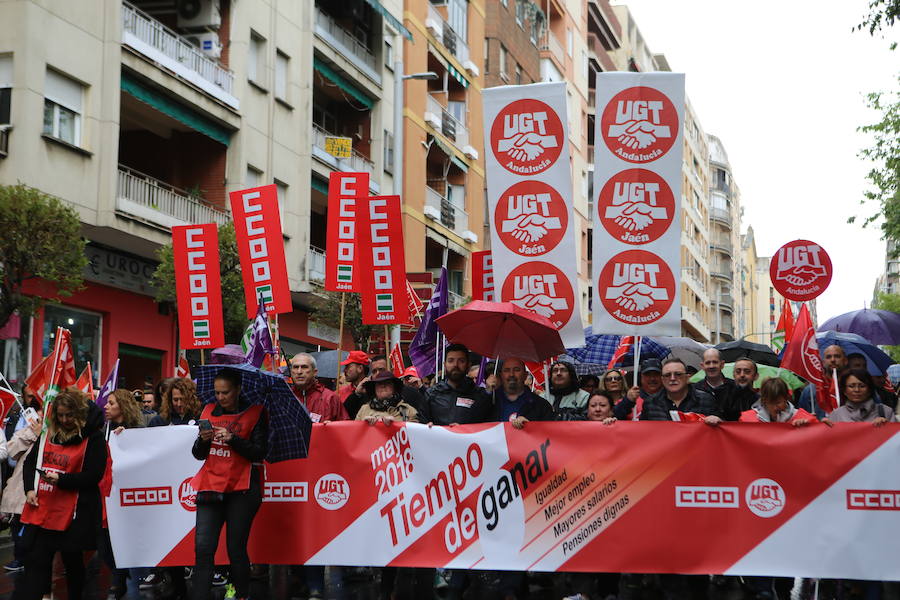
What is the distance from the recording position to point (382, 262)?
13609 mm

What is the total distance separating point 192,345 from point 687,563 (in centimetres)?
608

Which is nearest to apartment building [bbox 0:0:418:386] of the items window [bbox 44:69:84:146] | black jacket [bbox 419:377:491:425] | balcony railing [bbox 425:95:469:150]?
window [bbox 44:69:84:146]

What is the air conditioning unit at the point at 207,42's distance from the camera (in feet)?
89.4

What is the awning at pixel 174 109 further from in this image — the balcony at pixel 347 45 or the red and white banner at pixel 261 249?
the red and white banner at pixel 261 249

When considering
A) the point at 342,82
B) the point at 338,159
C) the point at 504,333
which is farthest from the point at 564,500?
the point at 342,82

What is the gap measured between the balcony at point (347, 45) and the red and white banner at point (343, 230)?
1972cm

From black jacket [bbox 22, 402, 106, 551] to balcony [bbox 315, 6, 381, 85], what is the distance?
79.8ft

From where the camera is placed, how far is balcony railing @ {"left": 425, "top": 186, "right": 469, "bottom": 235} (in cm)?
4047

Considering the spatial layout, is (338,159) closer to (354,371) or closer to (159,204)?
(159,204)

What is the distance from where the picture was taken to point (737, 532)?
9008 mm

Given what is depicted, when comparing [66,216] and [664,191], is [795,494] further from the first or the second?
[66,216]

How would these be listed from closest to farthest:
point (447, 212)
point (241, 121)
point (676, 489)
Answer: point (676, 489) → point (241, 121) → point (447, 212)

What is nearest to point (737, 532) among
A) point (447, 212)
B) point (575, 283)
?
point (575, 283)

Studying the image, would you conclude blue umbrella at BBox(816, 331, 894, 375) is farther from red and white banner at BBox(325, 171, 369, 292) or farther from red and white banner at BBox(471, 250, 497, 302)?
red and white banner at BBox(325, 171, 369, 292)
